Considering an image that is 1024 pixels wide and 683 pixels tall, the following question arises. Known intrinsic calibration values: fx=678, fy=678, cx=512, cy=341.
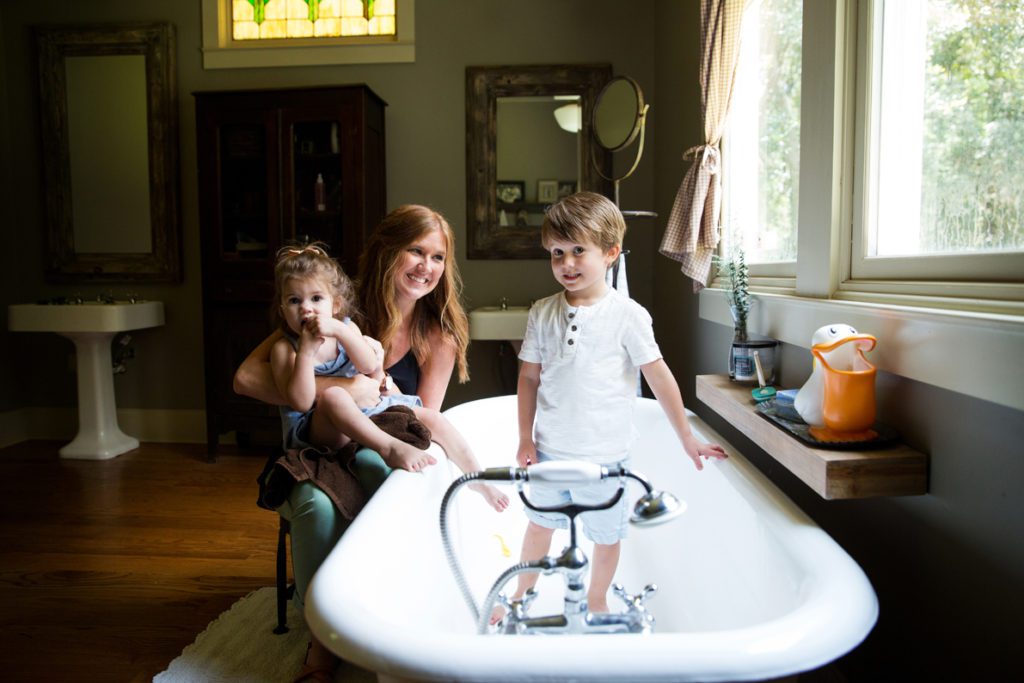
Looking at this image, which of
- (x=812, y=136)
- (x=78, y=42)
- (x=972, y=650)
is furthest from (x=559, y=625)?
(x=78, y=42)

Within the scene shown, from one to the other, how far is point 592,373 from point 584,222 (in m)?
0.33

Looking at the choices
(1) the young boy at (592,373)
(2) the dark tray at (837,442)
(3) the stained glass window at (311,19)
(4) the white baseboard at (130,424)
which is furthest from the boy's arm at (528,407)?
(4) the white baseboard at (130,424)

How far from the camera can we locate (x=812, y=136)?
1.65 metres

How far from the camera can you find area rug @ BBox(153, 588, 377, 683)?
167 cm

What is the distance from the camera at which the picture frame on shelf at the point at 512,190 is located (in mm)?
3740

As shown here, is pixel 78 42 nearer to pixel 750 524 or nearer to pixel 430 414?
pixel 430 414

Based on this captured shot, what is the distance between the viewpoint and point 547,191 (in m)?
3.72

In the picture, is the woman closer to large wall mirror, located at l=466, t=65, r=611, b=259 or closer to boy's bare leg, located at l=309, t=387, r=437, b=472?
boy's bare leg, located at l=309, t=387, r=437, b=472

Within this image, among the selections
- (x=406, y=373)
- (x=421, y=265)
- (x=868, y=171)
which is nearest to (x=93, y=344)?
(x=406, y=373)

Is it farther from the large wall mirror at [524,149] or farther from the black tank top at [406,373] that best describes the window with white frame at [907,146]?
the large wall mirror at [524,149]

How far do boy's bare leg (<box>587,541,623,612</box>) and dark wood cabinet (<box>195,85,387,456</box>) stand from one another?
2340 mm

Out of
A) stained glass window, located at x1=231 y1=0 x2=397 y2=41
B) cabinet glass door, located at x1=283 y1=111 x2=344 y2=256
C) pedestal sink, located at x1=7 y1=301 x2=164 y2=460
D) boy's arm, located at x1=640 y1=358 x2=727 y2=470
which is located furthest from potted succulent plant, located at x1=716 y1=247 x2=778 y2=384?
pedestal sink, located at x1=7 y1=301 x2=164 y2=460

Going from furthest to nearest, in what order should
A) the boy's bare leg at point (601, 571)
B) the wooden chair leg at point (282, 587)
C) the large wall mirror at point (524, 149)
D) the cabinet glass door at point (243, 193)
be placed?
the large wall mirror at point (524, 149) < the cabinet glass door at point (243, 193) < the wooden chair leg at point (282, 587) < the boy's bare leg at point (601, 571)

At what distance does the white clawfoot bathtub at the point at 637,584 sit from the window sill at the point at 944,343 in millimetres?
308
